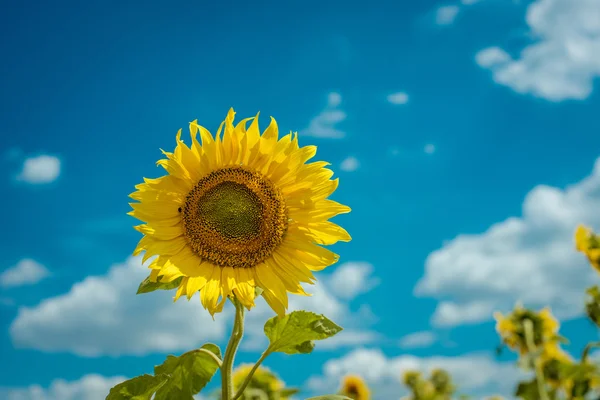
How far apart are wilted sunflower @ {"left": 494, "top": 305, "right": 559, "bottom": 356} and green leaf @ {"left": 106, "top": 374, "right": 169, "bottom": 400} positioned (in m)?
6.65

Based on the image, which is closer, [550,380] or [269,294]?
[269,294]

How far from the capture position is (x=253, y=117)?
125 inches

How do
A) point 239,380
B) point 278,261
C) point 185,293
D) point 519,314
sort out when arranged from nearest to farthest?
point 185,293
point 278,261
point 239,380
point 519,314

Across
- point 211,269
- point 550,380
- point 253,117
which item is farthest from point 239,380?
point 550,380

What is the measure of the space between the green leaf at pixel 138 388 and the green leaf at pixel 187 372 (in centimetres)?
5

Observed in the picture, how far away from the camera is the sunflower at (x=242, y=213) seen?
313 cm

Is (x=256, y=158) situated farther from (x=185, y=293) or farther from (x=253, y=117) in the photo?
(x=185, y=293)

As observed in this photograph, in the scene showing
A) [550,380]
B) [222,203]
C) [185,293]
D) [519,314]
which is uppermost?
Result: [519,314]

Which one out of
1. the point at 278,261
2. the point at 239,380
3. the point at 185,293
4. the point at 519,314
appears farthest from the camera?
the point at 519,314

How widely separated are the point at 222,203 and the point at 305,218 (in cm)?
42

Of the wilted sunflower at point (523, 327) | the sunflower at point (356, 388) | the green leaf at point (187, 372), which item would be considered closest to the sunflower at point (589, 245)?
the wilted sunflower at point (523, 327)

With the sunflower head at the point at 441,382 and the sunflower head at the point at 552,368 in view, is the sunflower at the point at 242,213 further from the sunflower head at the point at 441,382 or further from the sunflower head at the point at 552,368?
the sunflower head at the point at 441,382

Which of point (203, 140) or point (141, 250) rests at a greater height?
point (203, 140)

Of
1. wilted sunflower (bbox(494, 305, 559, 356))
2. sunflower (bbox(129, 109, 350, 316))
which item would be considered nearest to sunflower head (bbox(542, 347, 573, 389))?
wilted sunflower (bbox(494, 305, 559, 356))
